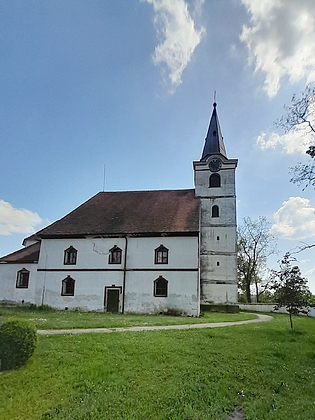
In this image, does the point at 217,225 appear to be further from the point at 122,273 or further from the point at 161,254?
the point at 122,273

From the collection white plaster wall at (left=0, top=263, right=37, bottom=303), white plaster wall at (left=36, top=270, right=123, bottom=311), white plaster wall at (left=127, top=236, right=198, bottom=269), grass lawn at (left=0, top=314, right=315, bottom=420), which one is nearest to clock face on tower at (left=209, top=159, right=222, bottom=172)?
white plaster wall at (left=127, top=236, right=198, bottom=269)

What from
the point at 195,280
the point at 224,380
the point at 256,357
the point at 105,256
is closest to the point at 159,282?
the point at 195,280

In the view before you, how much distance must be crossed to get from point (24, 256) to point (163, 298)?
40.0 ft

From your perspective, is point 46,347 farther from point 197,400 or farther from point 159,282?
point 159,282

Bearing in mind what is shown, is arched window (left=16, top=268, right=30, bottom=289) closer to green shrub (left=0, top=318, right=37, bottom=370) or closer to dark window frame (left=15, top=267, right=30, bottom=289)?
dark window frame (left=15, top=267, right=30, bottom=289)

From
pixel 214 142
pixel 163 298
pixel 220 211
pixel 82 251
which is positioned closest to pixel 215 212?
pixel 220 211

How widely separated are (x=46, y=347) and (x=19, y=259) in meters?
17.7

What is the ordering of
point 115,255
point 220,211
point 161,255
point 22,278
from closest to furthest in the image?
point 161,255 < point 115,255 < point 22,278 < point 220,211

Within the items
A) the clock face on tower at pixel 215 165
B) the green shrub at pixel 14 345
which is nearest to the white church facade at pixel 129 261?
the clock face on tower at pixel 215 165

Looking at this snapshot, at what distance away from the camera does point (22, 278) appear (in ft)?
83.5

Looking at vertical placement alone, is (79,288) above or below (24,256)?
below

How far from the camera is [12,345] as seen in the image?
8.46m

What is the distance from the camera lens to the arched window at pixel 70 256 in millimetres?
24703

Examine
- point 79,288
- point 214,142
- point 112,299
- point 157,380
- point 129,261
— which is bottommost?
point 157,380
